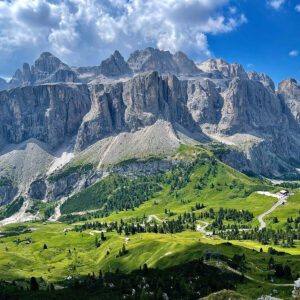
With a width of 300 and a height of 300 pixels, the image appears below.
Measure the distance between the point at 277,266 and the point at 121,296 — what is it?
6619 centimetres

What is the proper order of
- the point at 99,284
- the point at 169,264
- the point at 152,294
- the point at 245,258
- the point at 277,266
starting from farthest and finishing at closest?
the point at 169,264 → the point at 245,258 → the point at 277,266 → the point at 99,284 → the point at 152,294

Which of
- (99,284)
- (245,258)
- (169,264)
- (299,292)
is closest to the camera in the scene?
(299,292)

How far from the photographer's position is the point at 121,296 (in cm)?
12606

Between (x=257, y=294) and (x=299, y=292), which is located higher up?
(x=299, y=292)

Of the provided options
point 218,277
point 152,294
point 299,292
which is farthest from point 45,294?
point 299,292

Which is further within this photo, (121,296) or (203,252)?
(203,252)

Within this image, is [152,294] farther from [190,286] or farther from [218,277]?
[218,277]

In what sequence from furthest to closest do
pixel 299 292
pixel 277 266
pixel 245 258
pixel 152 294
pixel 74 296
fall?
pixel 245 258
pixel 277 266
pixel 74 296
pixel 152 294
pixel 299 292

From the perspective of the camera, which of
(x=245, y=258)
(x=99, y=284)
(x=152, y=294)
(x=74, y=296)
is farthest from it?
(x=245, y=258)

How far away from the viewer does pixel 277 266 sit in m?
164

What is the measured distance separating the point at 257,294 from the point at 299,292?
36951mm

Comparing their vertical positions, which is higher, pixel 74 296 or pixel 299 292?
pixel 299 292

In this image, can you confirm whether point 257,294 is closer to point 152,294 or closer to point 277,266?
point 152,294

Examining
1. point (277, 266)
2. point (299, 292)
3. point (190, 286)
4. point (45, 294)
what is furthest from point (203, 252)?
point (299, 292)
